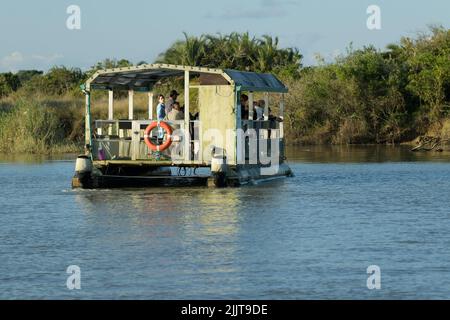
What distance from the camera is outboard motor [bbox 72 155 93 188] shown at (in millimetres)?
28125

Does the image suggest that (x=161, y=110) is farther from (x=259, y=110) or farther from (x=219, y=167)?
(x=259, y=110)

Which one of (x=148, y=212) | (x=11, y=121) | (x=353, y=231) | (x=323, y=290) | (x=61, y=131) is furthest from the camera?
(x=61, y=131)

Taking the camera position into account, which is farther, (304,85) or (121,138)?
(304,85)

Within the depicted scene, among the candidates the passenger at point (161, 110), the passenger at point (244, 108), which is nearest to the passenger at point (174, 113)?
the passenger at point (161, 110)

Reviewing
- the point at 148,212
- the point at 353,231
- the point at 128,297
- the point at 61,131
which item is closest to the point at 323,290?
the point at 128,297

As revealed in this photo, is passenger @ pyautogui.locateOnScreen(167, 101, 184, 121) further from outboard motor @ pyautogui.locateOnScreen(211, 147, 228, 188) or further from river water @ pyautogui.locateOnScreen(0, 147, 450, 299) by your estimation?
river water @ pyautogui.locateOnScreen(0, 147, 450, 299)

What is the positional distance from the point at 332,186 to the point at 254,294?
1546 cm

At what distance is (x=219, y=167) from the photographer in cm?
2767

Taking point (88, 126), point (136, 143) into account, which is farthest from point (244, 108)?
point (88, 126)

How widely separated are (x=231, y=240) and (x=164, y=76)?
13000 mm

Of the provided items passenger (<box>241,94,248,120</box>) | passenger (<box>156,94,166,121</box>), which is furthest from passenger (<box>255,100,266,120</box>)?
passenger (<box>156,94,166,121</box>)

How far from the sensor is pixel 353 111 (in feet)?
191

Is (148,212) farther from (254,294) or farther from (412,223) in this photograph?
(254,294)
